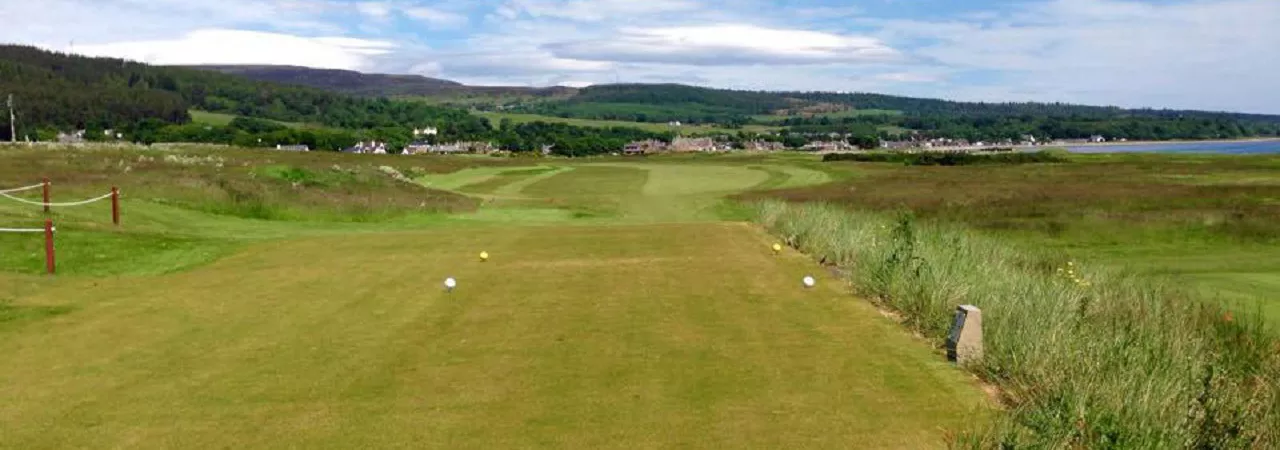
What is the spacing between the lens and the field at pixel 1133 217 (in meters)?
23.4

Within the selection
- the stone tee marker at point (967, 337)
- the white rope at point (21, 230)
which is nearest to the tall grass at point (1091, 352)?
the stone tee marker at point (967, 337)

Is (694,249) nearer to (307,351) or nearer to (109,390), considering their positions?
(307,351)

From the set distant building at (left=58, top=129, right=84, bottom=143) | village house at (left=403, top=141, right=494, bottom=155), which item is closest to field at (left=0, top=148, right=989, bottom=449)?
distant building at (left=58, top=129, right=84, bottom=143)

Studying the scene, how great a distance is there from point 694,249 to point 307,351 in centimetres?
1101

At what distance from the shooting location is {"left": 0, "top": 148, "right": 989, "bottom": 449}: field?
339 inches

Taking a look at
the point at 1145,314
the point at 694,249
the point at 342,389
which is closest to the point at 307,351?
the point at 342,389

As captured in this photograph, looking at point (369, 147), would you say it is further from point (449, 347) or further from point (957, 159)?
point (449, 347)

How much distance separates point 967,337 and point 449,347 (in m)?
5.11

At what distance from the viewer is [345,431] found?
8.48 m

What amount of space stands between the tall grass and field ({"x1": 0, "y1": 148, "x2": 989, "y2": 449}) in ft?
1.81

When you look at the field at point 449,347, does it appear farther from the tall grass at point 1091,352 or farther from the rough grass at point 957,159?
the rough grass at point 957,159

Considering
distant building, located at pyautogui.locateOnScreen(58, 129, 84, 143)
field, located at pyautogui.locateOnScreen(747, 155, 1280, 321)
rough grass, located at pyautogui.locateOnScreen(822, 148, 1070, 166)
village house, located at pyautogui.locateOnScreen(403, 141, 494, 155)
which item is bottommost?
village house, located at pyautogui.locateOnScreen(403, 141, 494, 155)

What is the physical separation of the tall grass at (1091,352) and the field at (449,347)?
552 millimetres

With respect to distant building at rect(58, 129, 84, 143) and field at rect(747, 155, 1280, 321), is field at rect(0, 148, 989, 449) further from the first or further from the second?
distant building at rect(58, 129, 84, 143)
